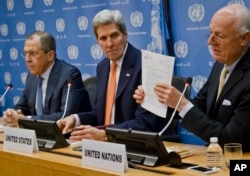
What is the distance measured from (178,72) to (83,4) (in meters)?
1.32

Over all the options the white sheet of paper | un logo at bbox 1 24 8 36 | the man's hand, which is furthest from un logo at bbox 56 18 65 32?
the white sheet of paper

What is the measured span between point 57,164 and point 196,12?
207 cm

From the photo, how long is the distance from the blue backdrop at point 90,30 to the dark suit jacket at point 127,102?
2.96 feet

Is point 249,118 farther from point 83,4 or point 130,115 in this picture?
point 83,4

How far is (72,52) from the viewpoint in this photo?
491 cm

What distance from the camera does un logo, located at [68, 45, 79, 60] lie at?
487cm

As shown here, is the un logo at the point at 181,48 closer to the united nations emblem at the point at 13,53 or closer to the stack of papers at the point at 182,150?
the stack of papers at the point at 182,150

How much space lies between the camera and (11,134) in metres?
2.49

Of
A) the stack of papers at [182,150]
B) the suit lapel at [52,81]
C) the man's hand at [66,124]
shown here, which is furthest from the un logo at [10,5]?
the stack of papers at [182,150]

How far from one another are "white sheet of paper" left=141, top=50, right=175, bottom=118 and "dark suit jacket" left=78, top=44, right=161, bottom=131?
1.40 feet

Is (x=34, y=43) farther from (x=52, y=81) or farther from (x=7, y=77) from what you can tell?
(x=7, y=77)

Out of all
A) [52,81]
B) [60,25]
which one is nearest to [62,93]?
[52,81]

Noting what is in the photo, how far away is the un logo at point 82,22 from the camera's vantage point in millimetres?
4723

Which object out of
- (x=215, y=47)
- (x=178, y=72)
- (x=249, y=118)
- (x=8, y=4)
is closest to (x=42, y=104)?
(x=178, y=72)
